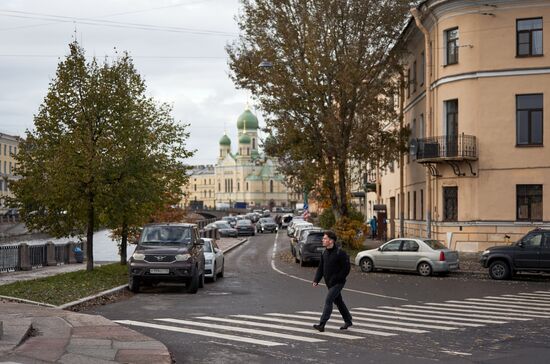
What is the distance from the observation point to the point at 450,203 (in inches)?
1435

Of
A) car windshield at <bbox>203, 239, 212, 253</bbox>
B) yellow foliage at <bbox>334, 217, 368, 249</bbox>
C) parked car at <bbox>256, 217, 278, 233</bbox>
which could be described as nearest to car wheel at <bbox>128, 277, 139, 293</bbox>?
car windshield at <bbox>203, 239, 212, 253</bbox>

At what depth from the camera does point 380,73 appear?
40.5 meters

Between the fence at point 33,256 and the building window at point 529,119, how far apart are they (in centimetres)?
2194

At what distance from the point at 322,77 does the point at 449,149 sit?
7.44 meters

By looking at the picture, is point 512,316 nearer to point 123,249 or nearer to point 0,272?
point 123,249

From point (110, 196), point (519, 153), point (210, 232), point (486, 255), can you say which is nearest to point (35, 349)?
point (110, 196)

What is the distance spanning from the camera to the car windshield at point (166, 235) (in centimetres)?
2258

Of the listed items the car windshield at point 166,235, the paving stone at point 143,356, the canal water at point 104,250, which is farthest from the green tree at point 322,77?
the paving stone at point 143,356

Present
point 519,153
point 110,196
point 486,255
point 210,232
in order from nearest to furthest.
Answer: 1. point 110,196
2. point 486,255
3. point 519,153
4. point 210,232

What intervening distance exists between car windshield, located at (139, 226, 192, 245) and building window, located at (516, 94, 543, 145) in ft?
59.4

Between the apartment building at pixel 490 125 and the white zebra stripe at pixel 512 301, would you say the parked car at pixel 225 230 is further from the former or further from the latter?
the white zebra stripe at pixel 512 301

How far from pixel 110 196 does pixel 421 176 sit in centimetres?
2079

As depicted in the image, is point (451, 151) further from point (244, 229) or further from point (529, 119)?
point (244, 229)

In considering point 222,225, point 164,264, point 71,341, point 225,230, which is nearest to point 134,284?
point 164,264
